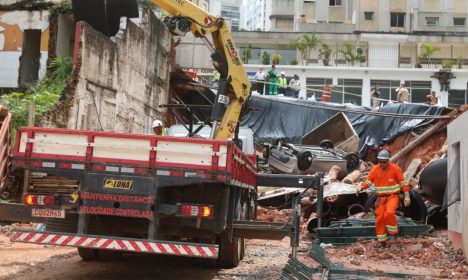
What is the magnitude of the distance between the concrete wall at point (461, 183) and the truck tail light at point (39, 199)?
A: 20.2 feet

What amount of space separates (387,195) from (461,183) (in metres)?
1.52

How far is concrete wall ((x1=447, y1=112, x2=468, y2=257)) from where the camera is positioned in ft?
30.0

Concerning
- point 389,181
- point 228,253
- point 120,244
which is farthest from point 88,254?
point 389,181

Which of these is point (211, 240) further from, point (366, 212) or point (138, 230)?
point (366, 212)

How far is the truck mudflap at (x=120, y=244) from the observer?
649cm

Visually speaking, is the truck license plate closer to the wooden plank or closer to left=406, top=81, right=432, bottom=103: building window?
the wooden plank

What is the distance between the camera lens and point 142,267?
8.52 meters

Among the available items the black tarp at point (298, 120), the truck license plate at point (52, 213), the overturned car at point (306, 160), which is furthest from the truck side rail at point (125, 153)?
the black tarp at point (298, 120)

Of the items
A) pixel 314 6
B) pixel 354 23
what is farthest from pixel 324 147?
pixel 314 6

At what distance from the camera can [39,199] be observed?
6824 mm

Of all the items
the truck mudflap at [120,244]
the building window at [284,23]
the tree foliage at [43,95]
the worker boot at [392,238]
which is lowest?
the worker boot at [392,238]

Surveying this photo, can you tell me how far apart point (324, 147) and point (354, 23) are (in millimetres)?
28871

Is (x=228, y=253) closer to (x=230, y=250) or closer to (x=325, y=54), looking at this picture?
(x=230, y=250)

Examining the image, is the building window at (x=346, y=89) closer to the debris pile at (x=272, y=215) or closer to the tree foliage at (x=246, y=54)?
the tree foliage at (x=246, y=54)
